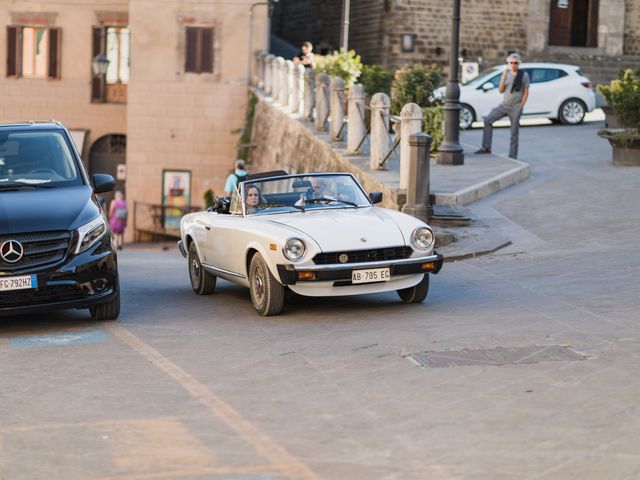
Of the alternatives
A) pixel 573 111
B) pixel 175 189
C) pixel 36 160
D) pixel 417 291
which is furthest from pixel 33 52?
pixel 417 291

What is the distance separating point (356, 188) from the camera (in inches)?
487

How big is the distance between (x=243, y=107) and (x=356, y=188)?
88.8ft

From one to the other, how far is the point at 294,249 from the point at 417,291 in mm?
1336

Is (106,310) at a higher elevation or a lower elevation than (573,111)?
lower

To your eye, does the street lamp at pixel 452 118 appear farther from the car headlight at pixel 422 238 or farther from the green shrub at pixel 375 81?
the car headlight at pixel 422 238

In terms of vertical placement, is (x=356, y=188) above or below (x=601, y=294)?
above

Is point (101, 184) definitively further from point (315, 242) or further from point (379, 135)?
point (379, 135)

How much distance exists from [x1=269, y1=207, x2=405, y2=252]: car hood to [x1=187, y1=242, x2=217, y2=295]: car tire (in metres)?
1.92

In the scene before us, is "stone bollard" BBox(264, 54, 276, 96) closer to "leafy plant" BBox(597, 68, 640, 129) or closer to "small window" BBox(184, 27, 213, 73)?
"small window" BBox(184, 27, 213, 73)

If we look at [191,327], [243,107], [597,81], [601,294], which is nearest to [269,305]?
[191,327]

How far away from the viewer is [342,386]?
315 inches

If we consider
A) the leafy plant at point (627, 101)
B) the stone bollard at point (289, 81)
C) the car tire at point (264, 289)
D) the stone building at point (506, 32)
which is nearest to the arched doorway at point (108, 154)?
the stone building at point (506, 32)

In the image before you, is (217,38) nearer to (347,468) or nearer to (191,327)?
(191,327)

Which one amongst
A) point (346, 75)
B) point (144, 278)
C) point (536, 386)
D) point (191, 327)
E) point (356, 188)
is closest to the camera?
point (536, 386)
